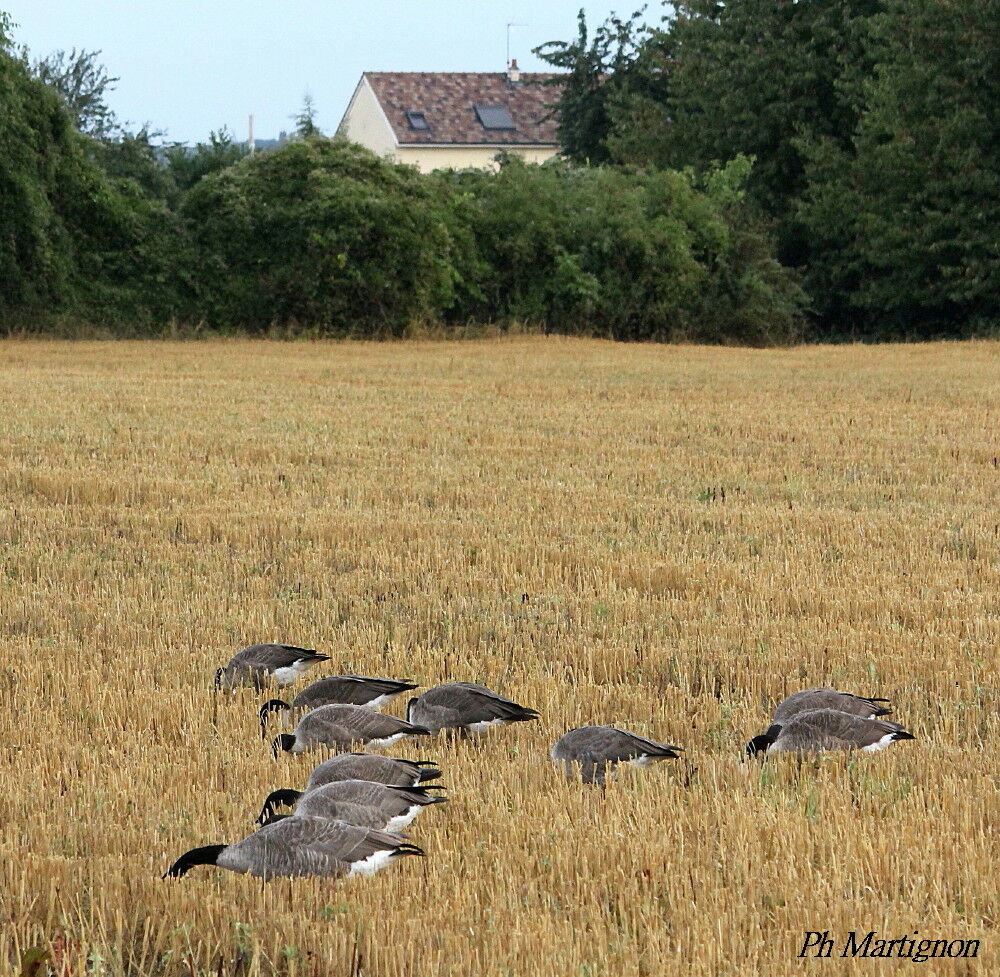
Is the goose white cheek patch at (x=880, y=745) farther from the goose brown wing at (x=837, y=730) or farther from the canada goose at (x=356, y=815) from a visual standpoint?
the canada goose at (x=356, y=815)

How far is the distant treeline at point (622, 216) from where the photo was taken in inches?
1184

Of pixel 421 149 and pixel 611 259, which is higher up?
pixel 421 149

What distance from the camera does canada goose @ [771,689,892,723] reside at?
5.30m

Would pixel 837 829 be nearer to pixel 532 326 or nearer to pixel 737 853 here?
pixel 737 853

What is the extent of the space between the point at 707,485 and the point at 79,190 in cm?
2238

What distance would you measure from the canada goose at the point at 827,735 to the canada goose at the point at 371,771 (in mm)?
1285

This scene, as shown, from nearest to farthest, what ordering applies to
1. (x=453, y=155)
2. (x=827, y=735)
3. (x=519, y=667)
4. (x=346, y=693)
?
(x=827, y=735) < (x=346, y=693) < (x=519, y=667) < (x=453, y=155)

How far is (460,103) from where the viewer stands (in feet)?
204

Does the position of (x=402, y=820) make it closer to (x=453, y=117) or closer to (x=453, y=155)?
(x=453, y=155)

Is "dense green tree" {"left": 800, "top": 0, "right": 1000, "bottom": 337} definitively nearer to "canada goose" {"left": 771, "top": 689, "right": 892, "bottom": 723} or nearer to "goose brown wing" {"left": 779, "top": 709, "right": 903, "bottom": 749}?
"canada goose" {"left": 771, "top": 689, "right": 892, "bottom": 723}

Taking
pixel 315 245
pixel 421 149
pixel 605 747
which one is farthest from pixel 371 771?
pixel 421 149

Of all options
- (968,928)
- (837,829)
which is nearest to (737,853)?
(837,829)

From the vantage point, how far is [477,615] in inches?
286

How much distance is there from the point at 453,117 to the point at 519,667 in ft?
189
